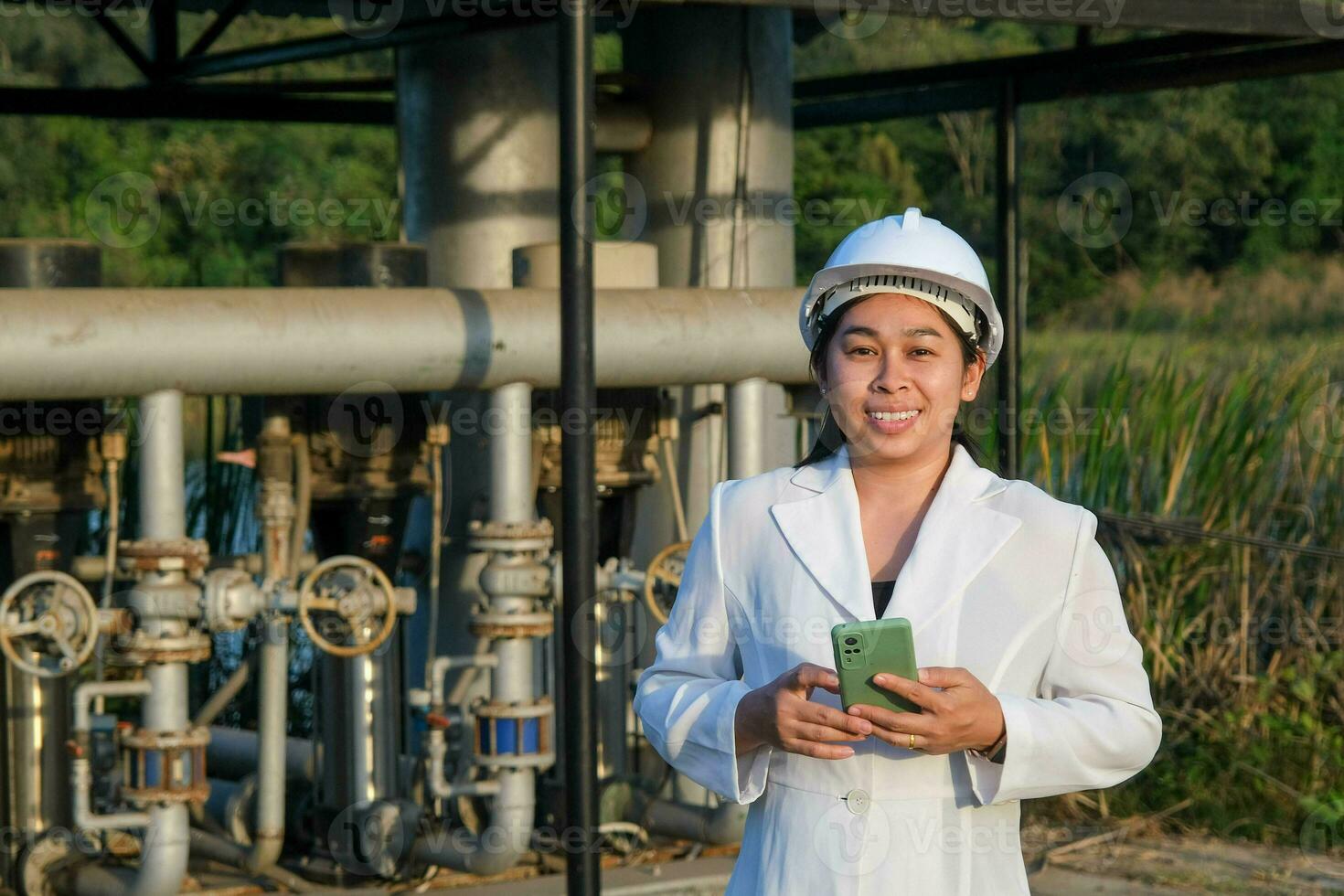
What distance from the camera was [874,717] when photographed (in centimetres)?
171

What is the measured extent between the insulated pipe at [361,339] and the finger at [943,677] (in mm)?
2283

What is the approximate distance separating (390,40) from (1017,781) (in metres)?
3.34

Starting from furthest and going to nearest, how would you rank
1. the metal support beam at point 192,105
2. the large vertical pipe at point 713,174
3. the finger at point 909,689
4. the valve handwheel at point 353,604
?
the metal support beam at point 192,105
the large vertical pipe at point 713,174
the valve handwheel at point 353,604
the finger at point 909,689

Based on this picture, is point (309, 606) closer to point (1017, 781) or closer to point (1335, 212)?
point (1017, 781)

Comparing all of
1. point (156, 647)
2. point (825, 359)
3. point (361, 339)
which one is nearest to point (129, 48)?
point (361, 339)

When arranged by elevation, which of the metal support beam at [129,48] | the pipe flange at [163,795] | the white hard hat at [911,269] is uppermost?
the metal support beam at [129,48]

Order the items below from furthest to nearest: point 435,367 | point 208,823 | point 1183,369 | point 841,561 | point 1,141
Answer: point 1,141
point 1183,369
point 208,823
point 435,367
point 841,561

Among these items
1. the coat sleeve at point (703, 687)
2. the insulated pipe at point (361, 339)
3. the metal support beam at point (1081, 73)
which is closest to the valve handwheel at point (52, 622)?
the insulated pipe at point (361, 339)

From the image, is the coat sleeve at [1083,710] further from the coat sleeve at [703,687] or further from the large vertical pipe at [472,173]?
the large vertical pipe at [472,173]

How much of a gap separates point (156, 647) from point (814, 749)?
230cm

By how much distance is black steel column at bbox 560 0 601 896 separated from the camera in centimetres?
321

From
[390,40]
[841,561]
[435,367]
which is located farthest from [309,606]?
[841,561]

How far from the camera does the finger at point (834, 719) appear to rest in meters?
1.71

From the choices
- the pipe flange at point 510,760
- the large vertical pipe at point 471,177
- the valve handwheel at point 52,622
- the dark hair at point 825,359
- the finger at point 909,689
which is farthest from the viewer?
the large vertical pipe at point 471,177
